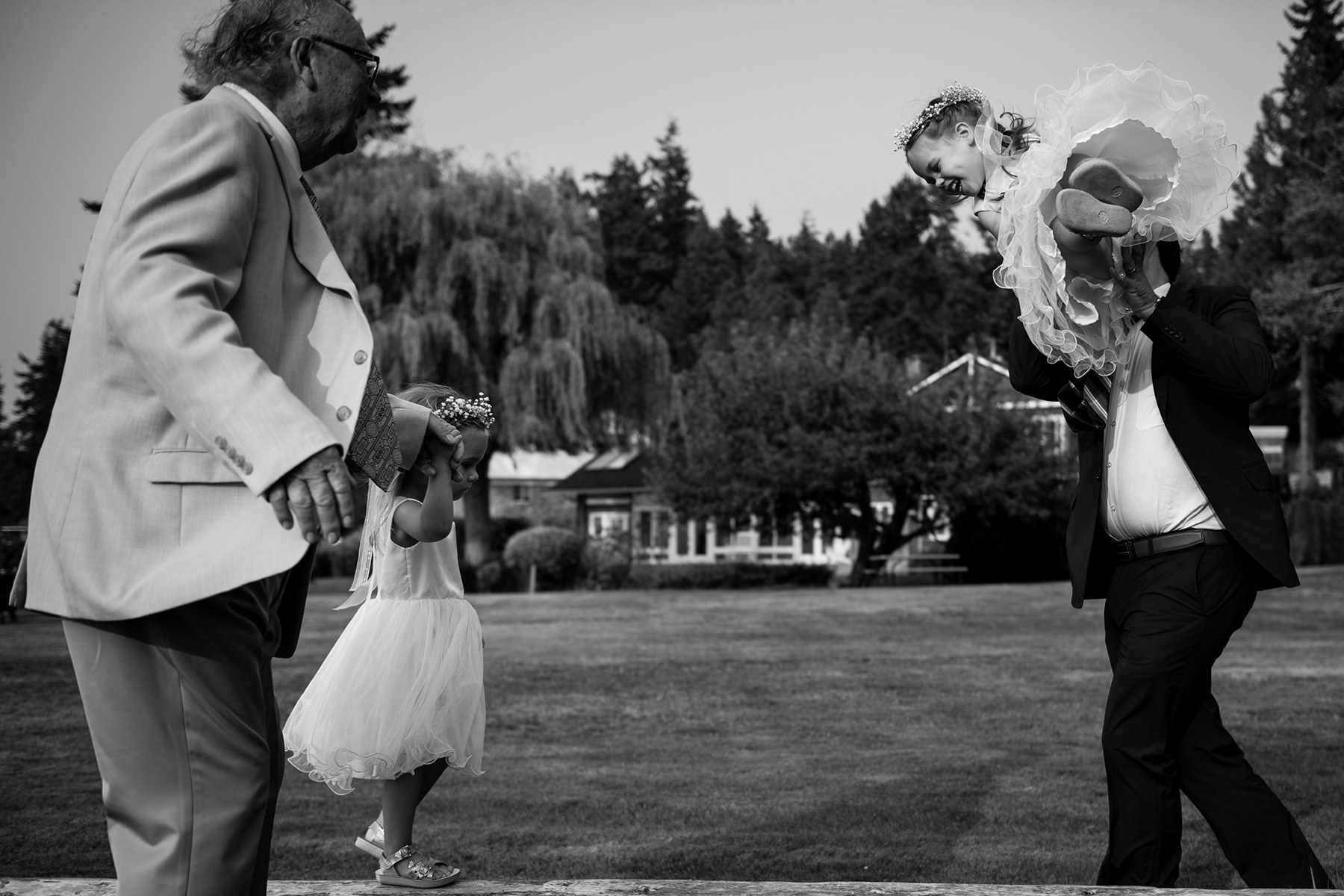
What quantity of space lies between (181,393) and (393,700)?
2.73 m

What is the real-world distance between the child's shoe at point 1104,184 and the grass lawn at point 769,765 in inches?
111

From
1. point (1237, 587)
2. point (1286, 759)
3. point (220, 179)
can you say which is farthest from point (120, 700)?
point (1286, 759)

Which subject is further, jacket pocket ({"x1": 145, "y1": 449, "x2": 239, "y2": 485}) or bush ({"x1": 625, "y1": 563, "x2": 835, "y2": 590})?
bush ({"x1": 625, "y1": 563, "x2": 835, "y2": 590})

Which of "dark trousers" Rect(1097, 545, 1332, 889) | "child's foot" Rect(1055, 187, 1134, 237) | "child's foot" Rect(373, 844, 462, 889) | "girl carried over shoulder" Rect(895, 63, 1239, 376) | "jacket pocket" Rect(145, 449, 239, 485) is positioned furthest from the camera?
"child's foot" Rect(373, 844, 462, 889)

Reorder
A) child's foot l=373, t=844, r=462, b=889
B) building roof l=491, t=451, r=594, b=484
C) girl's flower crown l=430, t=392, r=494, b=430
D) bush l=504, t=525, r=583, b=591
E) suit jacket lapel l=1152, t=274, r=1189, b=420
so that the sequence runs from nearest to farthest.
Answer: suit jacket lapel l=1152, t=274, r=1189, b=420 < child's foot l=373, t=844, r=462, b=889 < girl's flower crown l=430, t=392, r=494, b=430 < bush l=504, t=525, r=583, b=591 < building roof l=491, t=451, r=594, b=484

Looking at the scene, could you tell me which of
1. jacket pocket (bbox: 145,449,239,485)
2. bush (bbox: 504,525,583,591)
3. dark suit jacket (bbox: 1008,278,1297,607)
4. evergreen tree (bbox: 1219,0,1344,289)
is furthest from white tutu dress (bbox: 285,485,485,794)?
evergreen tree (bbox: 1219,0,1344,289)

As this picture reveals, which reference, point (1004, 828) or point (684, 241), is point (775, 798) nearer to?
point (1004, 828)

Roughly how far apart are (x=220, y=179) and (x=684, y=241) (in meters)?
90.2

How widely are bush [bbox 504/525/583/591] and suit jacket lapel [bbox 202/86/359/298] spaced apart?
3191 centimetres

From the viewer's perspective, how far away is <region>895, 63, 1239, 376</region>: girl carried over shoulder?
11.8 ft

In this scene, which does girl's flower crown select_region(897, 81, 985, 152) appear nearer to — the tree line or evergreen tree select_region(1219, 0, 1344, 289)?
the tree line

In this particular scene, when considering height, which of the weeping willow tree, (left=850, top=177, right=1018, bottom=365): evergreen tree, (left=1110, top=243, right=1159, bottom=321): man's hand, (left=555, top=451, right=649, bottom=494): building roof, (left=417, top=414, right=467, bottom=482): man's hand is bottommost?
(left=417, top=414, right=467, bottom=482): man's hand

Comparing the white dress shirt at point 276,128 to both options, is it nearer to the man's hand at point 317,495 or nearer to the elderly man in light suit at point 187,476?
the elderly man in light suit at point 187,476

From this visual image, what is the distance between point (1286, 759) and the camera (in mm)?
7637
